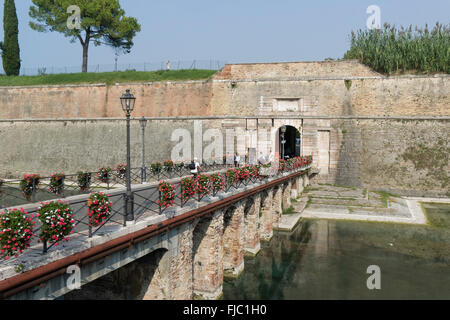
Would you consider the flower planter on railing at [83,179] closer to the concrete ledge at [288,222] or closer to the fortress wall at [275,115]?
the concrete ledge at [288,222]

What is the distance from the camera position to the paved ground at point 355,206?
64.6 feet

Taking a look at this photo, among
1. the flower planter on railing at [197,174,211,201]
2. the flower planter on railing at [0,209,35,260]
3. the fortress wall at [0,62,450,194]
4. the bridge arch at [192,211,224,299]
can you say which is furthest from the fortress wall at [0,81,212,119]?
the flower planter on railing at [0,209,35,260]

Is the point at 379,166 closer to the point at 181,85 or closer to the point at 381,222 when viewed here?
the point at 381,222

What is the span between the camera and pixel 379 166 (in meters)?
26.5

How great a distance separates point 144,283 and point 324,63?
23.7m

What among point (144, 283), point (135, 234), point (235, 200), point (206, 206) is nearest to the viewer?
point (135, 234)

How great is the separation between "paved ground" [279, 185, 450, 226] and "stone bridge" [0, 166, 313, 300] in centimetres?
627

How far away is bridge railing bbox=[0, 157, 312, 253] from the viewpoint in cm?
671

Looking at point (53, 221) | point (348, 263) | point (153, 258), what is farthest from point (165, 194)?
point (348, 263)

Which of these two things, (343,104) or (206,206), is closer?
(206,206)

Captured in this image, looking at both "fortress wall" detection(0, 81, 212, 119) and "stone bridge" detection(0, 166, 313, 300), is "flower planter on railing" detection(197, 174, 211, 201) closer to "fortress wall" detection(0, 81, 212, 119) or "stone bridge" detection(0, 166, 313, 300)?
"stone bridge" detection(0, 166, 313, 300)
